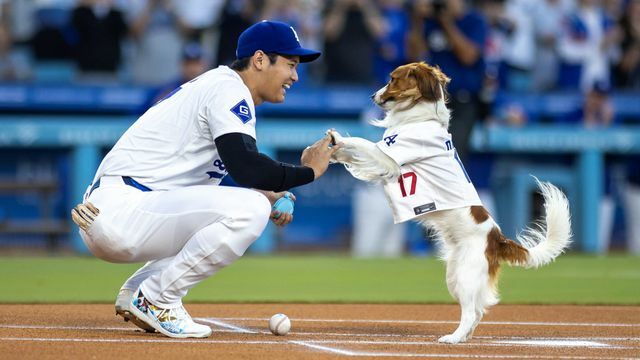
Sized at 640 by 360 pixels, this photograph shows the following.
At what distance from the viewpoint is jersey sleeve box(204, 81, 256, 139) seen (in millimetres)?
6234

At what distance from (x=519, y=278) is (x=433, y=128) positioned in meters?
5.65

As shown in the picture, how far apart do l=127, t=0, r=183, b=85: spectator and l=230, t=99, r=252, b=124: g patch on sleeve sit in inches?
396

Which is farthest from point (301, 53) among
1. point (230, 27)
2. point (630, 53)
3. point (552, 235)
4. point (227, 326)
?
point (630, 53)

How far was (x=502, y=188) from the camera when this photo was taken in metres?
16.6

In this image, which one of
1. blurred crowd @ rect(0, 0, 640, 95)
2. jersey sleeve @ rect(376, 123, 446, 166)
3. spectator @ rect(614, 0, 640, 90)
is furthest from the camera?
spectator @ rect(614, 0, 640, 90)

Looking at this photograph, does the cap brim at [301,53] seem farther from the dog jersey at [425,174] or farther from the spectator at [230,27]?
the spectator at [230,27]

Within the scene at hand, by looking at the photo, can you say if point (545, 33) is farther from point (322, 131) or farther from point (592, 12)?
point (322, 131)

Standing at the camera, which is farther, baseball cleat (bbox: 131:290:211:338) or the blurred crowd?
the blurred crowd

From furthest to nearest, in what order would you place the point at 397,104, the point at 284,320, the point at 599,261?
1. the point at 599,261
2. the point at 397,104
3. the point at 284,320

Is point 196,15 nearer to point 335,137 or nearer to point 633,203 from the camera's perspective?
point 633,203

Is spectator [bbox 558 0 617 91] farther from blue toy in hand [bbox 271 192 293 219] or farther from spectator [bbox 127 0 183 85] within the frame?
blue toy in hand [bbox 271 192 293 219]

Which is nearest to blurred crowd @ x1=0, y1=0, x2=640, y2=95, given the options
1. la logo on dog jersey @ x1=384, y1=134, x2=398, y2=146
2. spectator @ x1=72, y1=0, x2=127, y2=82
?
spectator @ x1=72, y1=0, x2=127, y2=82

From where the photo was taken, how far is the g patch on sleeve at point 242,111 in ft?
20.6

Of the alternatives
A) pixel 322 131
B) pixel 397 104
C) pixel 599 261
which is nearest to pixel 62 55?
pixel 322 131
